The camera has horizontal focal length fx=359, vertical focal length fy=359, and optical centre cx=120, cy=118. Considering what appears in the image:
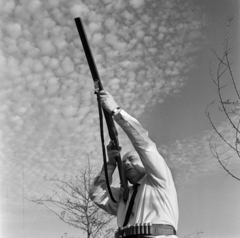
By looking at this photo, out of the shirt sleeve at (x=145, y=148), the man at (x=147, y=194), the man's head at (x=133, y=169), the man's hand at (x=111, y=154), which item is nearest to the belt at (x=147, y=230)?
the man at (x=147, y=194)

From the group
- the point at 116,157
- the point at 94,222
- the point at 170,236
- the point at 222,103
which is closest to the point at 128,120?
the point at 116,157

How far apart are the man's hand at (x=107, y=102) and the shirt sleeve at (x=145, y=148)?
0.39ft

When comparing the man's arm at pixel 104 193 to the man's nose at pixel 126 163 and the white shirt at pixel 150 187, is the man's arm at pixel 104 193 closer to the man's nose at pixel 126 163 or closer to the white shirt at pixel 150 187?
the man's nose at pixel 126 163

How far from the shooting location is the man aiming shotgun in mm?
2875

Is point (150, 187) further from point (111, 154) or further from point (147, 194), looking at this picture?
point (111, 154)

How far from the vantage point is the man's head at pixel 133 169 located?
10.8 feet

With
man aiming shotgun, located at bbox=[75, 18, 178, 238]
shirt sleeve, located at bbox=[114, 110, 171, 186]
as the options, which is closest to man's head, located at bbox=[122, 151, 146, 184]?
man aiming shotgun, located at bbox=[75, 18, 178, 238]

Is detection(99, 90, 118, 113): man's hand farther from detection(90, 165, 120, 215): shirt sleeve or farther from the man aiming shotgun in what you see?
detection(90, 165, 120, 215): shirt sleeve

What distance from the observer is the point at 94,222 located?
1161 centimetres

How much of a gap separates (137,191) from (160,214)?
358mm

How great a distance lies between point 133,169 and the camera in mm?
3297

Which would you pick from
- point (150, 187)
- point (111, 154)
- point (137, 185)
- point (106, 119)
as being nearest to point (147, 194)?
point (150, 187)

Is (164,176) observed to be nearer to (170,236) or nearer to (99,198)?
(170,236)

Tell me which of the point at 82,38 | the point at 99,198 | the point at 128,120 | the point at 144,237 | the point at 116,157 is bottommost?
the point at 144,237
